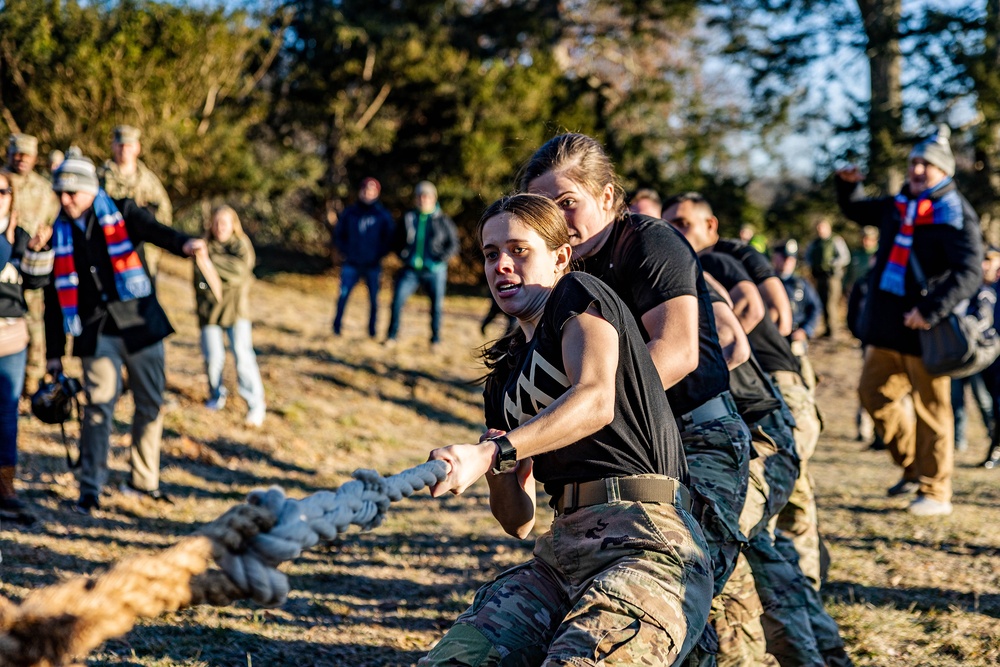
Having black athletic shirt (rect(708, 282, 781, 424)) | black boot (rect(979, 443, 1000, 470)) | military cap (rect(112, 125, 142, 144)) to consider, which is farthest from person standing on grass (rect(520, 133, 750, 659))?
black boot (rect(979, 443, 1000, 470))

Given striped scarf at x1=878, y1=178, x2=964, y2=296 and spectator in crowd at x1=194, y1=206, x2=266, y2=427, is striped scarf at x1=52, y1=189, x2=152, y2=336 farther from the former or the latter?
striped scarf at x1=878, y1=178, x2=964, y2=296

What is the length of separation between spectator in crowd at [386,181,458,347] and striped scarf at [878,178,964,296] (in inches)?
263

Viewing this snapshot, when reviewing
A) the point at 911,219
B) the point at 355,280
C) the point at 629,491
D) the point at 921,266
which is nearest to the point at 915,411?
the point at 921,266

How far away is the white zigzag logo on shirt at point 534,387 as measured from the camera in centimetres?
259

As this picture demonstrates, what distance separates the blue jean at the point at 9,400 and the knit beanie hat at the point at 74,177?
1.02 meters

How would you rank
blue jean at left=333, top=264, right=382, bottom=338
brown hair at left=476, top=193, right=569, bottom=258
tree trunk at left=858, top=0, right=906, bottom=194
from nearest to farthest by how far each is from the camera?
brown hair at left=476, top=193, right=569, bottom=258 < blue jean at left=333, top=264, right=382, bottom=338 < tree trunk at left=858, top=0, right=906, bottom=194

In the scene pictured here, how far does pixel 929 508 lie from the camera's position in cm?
696

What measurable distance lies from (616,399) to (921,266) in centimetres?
497

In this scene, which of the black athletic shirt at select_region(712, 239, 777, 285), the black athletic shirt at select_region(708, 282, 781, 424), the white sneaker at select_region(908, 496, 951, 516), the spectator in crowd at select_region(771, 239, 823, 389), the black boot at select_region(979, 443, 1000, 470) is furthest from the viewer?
the spectator in crowd at select_region(771, 239, 823, 389)

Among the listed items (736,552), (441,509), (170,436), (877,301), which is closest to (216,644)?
(736,552)

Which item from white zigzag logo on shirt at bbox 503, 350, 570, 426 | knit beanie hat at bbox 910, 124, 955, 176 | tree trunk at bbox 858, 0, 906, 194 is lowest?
white zigzag logo on shirt at bbox 503, 350, 570, 426

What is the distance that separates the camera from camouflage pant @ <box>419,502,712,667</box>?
2.33 metres

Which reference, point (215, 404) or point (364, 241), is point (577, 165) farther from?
point (364, 241)

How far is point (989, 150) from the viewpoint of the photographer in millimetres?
16656
